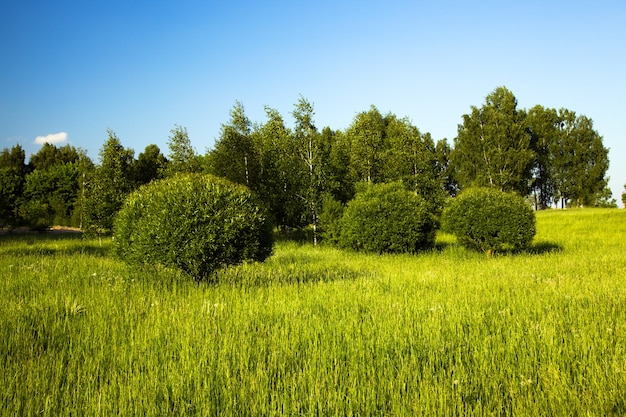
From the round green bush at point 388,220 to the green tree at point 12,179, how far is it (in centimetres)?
3189

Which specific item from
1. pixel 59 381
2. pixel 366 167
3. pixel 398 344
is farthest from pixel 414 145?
pixel 59 381

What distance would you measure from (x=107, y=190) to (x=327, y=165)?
15.4 metres

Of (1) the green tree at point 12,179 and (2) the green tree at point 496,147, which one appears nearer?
(1) the green tree at point 12,179

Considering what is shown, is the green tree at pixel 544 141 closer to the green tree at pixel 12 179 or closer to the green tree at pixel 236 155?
the green tree at pixel 236 155

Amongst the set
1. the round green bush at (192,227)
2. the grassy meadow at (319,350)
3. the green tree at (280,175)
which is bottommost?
the grassy meadow at (319,350)

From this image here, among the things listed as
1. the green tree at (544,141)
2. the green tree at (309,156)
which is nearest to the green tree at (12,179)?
the green tree at (309,156)

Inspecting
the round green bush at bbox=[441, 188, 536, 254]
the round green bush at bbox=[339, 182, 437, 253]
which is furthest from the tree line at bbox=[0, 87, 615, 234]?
the round green bush at bbox=[441, 188, 536, 254]

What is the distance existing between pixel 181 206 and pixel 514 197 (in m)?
15.6

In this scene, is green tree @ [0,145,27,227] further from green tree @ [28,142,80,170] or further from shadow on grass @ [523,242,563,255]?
shadow on grass @ [523,242,563,255]

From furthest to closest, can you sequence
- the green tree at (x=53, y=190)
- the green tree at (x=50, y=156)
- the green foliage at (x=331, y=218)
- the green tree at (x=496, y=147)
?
the green tree at (x=50, y=156) → the green tree at (x=53, y=190) → the green tree at (x=496, y=147) → the green foliage at (x=331, y=218)

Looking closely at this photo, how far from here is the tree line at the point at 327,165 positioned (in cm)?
2953

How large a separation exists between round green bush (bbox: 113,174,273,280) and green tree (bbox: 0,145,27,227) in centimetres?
3243

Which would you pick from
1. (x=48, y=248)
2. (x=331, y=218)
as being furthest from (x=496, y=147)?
(x=48, y=248)

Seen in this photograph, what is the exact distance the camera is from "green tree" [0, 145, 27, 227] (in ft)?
140
